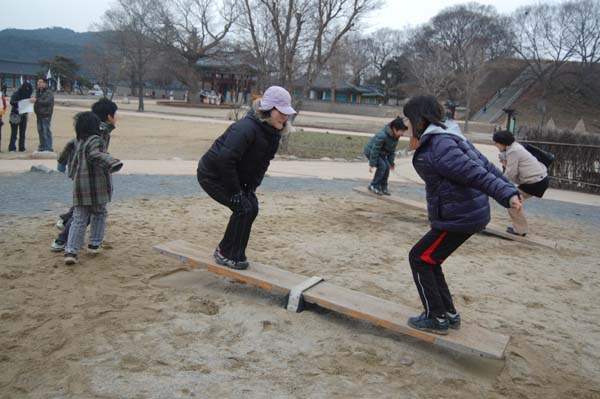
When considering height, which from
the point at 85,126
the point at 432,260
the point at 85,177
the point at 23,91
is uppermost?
the point at 23,91

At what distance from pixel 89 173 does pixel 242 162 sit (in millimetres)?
1556

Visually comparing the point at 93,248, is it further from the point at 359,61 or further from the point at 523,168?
the point at 359,61

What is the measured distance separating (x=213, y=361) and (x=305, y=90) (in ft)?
49.8

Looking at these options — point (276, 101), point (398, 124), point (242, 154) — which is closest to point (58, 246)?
point (242, 154)

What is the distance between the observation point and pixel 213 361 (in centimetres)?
308

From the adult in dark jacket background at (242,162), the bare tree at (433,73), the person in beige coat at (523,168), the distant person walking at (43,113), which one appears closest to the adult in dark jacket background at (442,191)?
the adult in dark jacket background at (242,162)

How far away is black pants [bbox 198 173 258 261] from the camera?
4.12 m

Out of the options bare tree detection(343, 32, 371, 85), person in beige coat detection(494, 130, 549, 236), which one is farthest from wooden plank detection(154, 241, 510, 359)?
bare tree detection(343, 32, 371, 85)

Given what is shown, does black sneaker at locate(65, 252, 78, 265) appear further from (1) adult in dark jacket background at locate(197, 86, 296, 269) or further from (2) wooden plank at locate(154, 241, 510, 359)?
(1) adult in dark jacket background at locate(197, 86, 296, 269)

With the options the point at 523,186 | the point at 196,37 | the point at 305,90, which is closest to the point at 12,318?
the point at 523,186

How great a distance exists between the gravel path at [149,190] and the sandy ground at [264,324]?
1.05m

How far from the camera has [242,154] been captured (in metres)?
3.94

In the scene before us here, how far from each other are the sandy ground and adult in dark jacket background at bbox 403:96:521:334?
394 millimetres

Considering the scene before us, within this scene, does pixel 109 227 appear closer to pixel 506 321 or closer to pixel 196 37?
pixel 506 321
